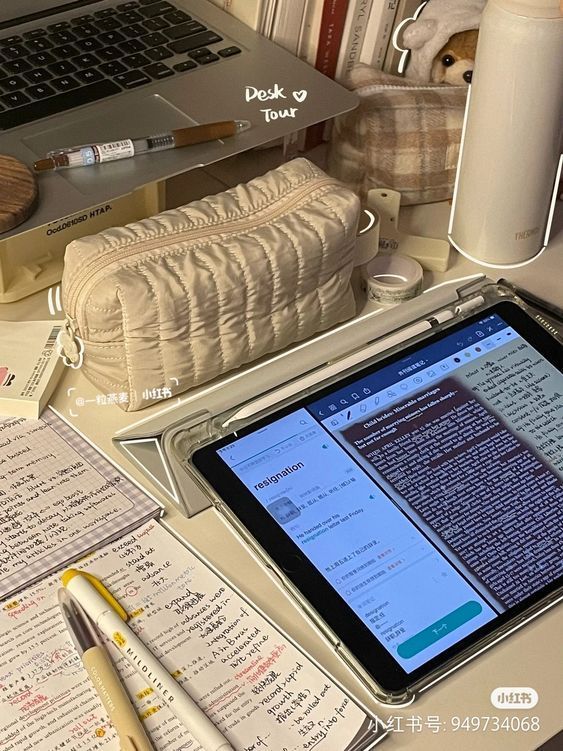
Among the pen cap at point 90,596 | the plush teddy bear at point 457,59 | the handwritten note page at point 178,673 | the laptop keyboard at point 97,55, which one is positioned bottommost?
the handwritten note page at point 178,673

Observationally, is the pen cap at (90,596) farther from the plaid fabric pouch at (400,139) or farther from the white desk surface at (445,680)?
the plaid fabric pouch at (400,139)

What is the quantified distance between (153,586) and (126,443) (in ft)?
0.45

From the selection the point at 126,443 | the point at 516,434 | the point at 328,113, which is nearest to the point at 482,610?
the point at 516,434

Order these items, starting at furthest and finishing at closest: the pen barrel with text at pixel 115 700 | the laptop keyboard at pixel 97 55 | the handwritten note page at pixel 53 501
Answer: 1. the laptop keyboard at pixel 97 55
2. the handwritten note page at pixel 53 501
3. the pen barrel with text at pixel 115 700

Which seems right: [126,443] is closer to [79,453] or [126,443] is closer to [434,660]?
[79,453]

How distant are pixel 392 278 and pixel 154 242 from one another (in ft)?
0.84

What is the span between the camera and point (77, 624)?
0.66 m

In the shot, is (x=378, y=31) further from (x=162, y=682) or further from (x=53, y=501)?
(x=162, y=682)

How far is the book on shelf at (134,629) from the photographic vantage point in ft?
2.02

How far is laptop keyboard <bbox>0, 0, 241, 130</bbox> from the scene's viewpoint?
96 centimetres

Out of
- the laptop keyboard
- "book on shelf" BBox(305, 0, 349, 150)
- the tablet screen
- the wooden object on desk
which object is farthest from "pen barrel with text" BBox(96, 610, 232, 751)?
"book on shelf" BBox(305, 0, 349, 150)

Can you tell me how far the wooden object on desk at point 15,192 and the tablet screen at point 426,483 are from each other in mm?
260

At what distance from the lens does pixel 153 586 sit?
2.27 feet

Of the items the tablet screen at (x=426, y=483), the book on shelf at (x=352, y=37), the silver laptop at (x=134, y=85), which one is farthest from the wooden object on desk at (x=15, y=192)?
the book on shelf at (x=352, y=37)
